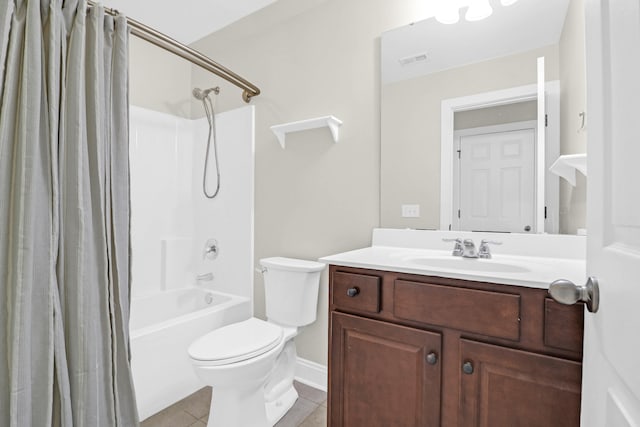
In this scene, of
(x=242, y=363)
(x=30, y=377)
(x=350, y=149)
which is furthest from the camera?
(x=350, y=149)

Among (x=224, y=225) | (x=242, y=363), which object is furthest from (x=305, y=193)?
(x=242, y=363)

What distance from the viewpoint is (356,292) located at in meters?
1.23

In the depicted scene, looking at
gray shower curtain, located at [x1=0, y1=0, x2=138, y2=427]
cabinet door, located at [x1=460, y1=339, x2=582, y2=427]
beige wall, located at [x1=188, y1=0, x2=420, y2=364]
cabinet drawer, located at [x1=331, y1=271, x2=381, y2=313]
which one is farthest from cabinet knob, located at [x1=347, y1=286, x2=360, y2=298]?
gray shower curtain, located at [x1=0, y1=0, x2=138, y2=427]

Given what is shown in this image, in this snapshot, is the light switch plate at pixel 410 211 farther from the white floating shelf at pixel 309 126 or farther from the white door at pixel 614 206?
the white door at pixel 614 206

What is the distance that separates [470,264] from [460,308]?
0.37 meters

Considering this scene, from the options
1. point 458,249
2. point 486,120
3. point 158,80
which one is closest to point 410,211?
point 458,249

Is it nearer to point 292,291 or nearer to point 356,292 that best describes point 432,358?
point 356,292

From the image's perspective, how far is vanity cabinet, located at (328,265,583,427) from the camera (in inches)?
34.8

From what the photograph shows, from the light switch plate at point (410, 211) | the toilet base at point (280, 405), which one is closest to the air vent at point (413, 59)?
the light switch plate at point (410, 211)

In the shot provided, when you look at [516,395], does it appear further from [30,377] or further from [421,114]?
[30,377]

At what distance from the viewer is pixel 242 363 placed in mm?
1345

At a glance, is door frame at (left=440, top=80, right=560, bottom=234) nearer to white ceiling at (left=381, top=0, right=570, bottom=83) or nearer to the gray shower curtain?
white ceiling at (left=381, top=0, right=570, bottom=83)

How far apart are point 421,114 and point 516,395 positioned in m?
1.28

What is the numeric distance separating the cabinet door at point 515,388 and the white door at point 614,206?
10.8 inches
